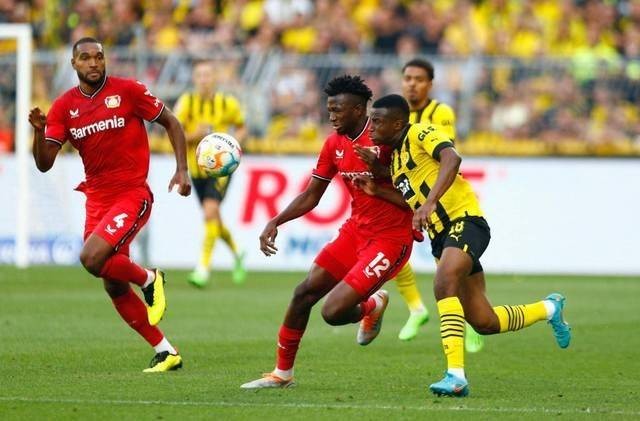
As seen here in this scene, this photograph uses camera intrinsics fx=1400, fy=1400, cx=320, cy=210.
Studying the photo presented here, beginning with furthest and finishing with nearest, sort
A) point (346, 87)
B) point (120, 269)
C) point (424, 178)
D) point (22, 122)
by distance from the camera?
point (22, 122) < point (120, 269) < point (346, 87) < point (424, 178)

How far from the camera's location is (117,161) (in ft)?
36.1

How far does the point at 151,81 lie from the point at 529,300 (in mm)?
8881

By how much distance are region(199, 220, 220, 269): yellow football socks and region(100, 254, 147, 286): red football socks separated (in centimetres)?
793

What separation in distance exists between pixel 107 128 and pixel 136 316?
1498mm

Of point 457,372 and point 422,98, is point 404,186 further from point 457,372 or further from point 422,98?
point 422,98

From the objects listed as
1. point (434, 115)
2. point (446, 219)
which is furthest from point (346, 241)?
point (434, 115)

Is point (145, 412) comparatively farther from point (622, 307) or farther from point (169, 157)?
point (169, 157)

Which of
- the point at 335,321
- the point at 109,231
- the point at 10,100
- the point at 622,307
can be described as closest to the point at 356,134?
the point at 335,321

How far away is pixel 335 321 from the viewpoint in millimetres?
9953

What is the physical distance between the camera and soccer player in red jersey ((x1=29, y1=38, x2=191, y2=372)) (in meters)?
10.7

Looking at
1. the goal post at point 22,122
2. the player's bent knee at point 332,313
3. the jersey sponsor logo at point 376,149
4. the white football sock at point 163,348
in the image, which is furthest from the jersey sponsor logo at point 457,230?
the goal post at point 22,122

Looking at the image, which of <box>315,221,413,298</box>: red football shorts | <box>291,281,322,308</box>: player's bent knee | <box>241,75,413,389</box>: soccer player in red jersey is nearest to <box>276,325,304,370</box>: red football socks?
<box>241,75,413,389</box>: soccer player in red jersey

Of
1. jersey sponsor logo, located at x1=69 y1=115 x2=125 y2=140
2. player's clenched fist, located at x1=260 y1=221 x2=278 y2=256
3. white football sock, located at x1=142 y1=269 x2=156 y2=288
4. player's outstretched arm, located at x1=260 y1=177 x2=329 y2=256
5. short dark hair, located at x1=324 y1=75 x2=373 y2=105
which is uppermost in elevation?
short dark hair, located at x1=324 y1=75 x2=373 y2=105

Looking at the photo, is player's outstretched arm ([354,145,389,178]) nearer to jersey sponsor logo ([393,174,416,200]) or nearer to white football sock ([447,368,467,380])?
jersey sponsor logo ([393,174,416,200])
